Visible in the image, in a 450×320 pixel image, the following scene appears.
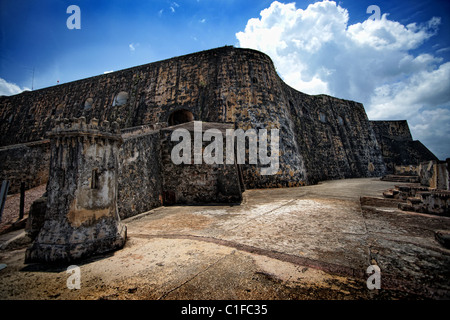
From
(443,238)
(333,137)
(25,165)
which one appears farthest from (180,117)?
(333,137)

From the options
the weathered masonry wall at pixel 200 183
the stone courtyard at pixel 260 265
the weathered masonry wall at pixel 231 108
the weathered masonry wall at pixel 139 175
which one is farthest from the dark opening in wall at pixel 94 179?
the weathered masonry wall at pixel 200 183

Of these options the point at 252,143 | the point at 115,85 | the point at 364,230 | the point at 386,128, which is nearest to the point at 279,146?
the point at 252,143

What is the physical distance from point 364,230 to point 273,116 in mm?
8222

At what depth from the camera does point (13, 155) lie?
7.37m

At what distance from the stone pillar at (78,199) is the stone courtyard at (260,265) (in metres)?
0.15

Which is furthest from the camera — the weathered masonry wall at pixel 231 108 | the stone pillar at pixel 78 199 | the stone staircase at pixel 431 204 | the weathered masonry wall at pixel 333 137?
the weathered masonry wall at pixel 333 137

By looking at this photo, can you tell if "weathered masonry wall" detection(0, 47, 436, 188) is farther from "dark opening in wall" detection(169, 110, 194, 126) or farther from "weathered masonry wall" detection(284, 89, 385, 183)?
"dark opening in wall" detection(169, 110, 194, 126)

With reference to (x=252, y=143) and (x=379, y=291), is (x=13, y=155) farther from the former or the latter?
(x=379, y=291)

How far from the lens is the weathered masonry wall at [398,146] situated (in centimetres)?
2181

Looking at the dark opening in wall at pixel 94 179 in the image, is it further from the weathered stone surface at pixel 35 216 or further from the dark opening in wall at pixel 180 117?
the dark opening in wall at pixel 180 117

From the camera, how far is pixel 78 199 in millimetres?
2193

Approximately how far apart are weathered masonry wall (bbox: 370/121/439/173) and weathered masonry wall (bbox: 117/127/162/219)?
25.9 meters

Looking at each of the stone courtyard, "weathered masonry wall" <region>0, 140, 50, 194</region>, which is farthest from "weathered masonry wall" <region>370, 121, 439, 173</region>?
"weathered masonry wall" <region>0, 140, 50, 194</region>

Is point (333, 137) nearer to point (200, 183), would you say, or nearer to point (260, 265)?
point (200, 183)
